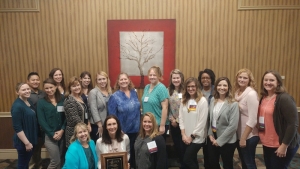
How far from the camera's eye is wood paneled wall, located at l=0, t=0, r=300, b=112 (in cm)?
373

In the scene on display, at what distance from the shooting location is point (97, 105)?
305 cm

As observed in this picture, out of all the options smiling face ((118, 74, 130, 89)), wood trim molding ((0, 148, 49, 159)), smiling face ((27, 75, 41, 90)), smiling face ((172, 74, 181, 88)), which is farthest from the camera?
wood trim molding ((0, 148, 49, 159))

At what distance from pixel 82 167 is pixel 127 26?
2.41 m

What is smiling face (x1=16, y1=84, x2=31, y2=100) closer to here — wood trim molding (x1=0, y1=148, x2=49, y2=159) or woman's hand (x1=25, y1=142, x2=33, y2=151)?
woman's hand (x1=25, y1=142, x2=33, y2=151)

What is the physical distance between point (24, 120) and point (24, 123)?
0.04 m

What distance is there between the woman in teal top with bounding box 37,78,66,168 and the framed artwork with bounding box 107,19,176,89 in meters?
1.28

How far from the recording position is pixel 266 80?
2355mm

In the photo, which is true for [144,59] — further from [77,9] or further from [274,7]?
[274,7]

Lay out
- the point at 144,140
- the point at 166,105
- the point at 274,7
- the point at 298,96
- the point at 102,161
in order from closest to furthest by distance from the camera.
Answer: the point at 102,161, the point at 144,140, the point at 166,105, the point at 274,7, the point at 298,96

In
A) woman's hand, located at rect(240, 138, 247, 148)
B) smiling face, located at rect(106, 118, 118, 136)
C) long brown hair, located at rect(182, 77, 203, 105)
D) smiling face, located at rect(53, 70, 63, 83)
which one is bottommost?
woman's hand, located at rect(240, 138, 247, 148)

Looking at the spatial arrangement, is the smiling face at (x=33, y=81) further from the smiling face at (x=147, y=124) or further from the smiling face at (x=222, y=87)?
the smiling face at (x=222, y=87)

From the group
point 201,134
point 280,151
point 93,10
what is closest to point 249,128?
point 280,151

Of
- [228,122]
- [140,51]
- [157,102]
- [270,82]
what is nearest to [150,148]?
[157,102]

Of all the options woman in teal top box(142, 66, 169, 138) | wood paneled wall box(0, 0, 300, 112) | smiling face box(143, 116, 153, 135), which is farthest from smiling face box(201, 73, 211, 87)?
smiling face box(143, 116, 153, 135)
